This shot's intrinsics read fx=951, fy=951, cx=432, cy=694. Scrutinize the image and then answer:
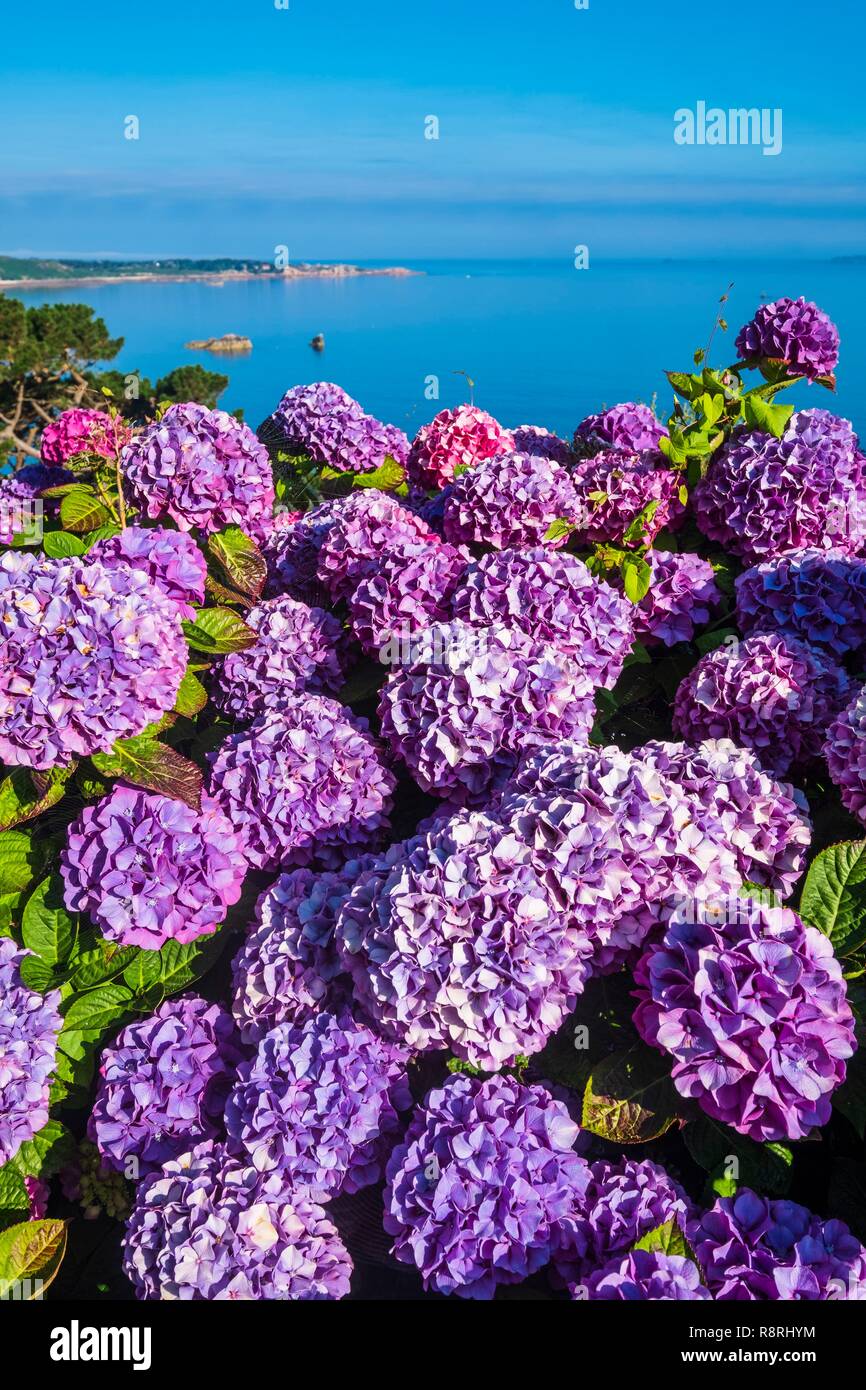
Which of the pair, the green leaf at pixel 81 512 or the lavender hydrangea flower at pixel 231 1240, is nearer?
the lavender hydrangea flower at pixel 231 1240

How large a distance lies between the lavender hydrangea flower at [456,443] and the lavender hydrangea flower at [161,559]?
4.73 ft

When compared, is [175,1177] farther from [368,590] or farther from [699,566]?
[699,566]

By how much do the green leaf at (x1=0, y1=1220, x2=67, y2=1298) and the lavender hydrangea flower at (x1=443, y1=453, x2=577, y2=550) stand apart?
2362mm

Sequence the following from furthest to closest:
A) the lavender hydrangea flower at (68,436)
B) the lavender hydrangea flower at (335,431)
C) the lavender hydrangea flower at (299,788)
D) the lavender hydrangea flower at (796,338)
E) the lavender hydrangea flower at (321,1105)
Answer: the lavender hydrangea flower at (335,431)
the lavender hydrangea flower at (68,436)
the lavender hydrangea flower at (796,338)
the lavender hydrangea flower at (299,788)
the lavender hydrangea flower at (321,1105)

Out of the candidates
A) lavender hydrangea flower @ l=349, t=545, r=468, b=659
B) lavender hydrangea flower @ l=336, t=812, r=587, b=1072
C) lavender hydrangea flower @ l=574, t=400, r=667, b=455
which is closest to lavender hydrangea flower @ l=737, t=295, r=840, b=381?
lavender hydrangea flower @ l=574, t=400, r=667, b=455

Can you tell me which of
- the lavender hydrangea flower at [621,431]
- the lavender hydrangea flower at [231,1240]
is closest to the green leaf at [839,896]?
the lavender hydrangea flower at [231,1240]

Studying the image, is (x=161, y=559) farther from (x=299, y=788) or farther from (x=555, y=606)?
(x=555, y=606)

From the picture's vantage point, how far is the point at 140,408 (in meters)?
20.8

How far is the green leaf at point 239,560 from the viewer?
10.6 feet

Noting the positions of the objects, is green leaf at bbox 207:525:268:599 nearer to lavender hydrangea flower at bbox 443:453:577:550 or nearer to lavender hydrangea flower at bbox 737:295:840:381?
lavender hydrangea flower at bbox 443:453:577:550

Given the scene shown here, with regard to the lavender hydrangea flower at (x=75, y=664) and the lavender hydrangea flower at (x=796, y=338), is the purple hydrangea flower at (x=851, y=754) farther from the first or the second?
the lavender hydrangea flower at (x=796, y=338)

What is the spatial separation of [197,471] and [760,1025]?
2359 millimetres

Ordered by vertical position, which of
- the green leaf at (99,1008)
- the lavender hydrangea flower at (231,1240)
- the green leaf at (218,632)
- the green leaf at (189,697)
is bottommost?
the lavender hydrangea flower at (231,1240)

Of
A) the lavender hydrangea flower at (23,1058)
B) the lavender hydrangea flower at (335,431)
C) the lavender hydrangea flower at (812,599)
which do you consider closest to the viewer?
the lavender hydrangea flower at (23,1058)
